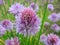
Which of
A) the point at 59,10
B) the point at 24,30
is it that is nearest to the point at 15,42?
the point at 24,30

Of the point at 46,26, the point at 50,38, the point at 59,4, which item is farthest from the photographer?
the point at 59,4

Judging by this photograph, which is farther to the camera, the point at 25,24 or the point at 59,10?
the point at 59,10

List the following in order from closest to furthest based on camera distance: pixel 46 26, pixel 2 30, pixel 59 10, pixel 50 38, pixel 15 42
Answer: pixel 15 42, pixel 50 38, pixel 2 30, pixel 46 26, pixel 59 10

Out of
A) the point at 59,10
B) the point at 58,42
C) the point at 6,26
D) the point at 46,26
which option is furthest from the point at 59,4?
the point at 58,42

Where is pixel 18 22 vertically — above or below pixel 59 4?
above

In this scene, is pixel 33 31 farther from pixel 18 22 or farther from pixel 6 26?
pixel 6 26

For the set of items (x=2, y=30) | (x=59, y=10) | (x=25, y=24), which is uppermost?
(x=25, y=24)
